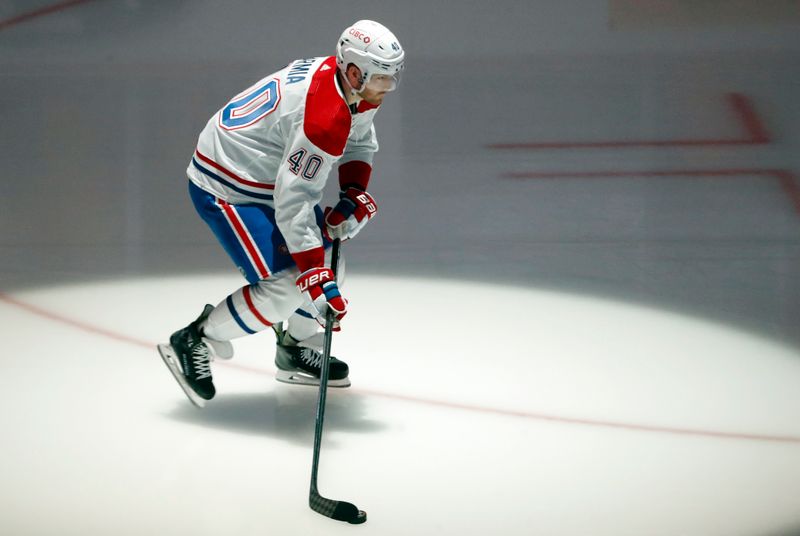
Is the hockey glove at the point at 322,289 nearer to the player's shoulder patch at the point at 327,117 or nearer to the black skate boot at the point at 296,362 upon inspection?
the player's shoulder patch at the point at 327,117

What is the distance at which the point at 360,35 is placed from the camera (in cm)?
282

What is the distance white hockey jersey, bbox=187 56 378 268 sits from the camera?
2.83 m

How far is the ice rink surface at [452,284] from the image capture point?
2.72m

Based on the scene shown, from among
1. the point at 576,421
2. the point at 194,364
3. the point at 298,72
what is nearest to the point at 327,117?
the point at 298,72

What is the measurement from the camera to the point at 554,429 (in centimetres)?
311

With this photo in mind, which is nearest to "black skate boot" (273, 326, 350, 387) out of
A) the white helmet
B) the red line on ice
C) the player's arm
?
the red line on ice

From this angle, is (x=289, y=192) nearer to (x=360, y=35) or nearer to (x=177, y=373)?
(x=360, y=35)

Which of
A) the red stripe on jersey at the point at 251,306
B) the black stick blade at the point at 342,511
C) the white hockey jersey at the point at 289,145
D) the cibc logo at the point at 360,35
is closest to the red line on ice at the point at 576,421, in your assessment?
the red stripe on jersey at the point at 251,306

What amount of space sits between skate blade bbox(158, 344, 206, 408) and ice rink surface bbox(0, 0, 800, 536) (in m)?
0.05

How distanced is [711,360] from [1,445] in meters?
2.24

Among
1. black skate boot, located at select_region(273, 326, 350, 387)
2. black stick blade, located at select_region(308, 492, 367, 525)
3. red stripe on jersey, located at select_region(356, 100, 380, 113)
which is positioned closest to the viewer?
black stick blade, located at select_region(308, 492, 367, 525)

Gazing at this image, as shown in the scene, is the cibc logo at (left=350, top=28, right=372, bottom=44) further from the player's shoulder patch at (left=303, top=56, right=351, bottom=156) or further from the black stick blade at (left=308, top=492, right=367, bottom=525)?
the black stick blade at (left=308, top=492, right=367, bottom=525)

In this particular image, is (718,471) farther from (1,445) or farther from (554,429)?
(1,445)

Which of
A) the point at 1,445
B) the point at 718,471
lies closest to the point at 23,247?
the point at 1,445
